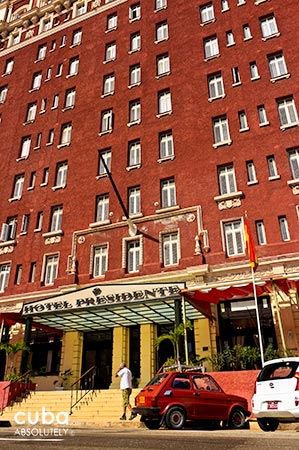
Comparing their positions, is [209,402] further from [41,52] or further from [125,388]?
[41,52]

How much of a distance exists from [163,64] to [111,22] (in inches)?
364

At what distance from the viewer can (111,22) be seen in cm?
3691

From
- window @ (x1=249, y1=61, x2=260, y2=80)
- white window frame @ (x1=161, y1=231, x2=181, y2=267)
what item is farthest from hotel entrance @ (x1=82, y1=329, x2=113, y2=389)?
window @ (x1=249, y1=61, x2=260, y2=80)

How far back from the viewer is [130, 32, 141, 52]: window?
3362 centimetres

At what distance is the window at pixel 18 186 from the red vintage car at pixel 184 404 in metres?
23.0

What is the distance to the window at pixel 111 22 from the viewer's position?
1428 inches

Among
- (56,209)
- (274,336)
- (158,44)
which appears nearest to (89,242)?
(56,209)

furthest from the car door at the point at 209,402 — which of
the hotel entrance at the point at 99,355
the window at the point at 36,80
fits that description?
the window at the point at 36,80

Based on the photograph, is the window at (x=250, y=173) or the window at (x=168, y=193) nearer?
the window at (x=250, y=173)

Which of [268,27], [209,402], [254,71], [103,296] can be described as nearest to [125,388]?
[209,402]

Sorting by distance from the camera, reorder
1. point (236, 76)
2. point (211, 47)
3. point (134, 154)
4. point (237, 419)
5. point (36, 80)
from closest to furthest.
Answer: point (237, 419) < point (236, 76) < point (134, 154) < point (211, 47) < point (36, 80)

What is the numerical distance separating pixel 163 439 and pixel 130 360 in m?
15.5

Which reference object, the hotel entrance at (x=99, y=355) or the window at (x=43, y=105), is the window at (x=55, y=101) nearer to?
the window at (x=43, y=105)

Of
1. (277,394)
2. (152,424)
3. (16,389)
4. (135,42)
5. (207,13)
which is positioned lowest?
(152,424)
